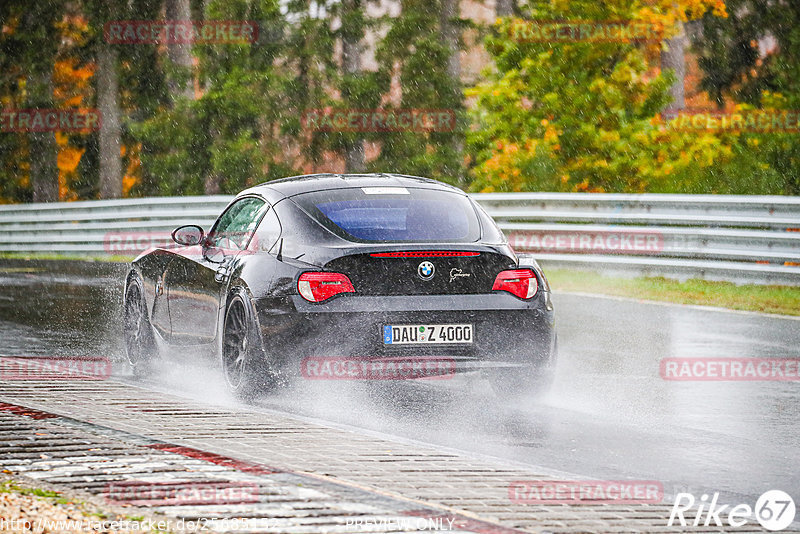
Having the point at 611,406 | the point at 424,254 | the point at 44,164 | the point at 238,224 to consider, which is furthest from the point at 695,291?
the point at 44,164

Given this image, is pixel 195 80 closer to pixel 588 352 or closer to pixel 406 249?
pixel 588 352

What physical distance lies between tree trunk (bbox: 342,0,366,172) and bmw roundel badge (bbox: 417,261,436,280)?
28860 mm

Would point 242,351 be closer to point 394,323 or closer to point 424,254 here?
point 394,323

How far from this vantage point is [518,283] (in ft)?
31.0

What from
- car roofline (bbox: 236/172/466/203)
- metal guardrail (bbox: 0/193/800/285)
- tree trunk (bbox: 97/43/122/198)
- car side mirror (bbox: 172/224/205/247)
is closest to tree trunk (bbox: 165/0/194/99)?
tree trunk (bbox: 97/43/122/198)

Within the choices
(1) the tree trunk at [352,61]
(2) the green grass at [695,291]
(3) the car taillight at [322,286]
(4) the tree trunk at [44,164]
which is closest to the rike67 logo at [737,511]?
(3) the car taillight at [322,286]

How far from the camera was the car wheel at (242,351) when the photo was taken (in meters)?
9.35

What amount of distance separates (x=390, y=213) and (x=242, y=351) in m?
1.50

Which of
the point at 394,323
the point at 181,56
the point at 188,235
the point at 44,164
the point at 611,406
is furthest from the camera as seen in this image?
the point at 44,164

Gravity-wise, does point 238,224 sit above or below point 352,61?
below

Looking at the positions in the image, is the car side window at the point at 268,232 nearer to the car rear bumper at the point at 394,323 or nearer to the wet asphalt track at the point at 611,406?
the car rear bumper at the point at 394,323

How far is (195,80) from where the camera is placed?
39.2 meters

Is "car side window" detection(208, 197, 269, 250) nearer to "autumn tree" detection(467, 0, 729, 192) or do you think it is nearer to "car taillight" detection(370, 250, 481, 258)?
"car taillight" detection(370, 250, 481, 258)

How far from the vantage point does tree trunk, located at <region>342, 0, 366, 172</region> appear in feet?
129
